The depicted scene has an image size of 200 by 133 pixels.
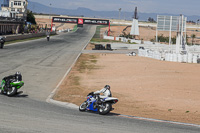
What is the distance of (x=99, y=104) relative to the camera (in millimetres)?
14648

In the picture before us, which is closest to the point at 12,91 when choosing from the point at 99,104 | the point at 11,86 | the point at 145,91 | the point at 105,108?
the point at 11,86

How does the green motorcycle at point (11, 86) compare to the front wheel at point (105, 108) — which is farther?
the green motorcycle at point (11, 86)

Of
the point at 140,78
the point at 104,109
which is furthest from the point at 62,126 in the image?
the point at 140,78

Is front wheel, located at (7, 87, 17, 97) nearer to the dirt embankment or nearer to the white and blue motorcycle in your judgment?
the dirt embankment

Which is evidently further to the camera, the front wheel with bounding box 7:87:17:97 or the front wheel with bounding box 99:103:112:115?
the front wheel with bounding box 7:87:17:97

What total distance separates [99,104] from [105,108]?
39cm

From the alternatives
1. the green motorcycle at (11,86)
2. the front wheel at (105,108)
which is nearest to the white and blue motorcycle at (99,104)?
the front wheel at (105,108)

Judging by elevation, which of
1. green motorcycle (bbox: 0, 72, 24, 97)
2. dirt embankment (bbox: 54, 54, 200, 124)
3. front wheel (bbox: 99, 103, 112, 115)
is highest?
green motorcycle (bbox: 0, 72, 24, 97)

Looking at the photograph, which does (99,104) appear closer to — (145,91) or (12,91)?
(12,91)

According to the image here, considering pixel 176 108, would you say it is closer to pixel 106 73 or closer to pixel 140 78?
pixel 140 78

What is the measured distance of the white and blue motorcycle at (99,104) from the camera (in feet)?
46.9

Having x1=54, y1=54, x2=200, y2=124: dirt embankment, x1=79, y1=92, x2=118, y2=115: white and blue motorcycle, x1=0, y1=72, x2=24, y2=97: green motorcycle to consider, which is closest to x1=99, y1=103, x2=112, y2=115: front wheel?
x1=79, y1=92, x2=118, y2=115: white and blue motorcycle

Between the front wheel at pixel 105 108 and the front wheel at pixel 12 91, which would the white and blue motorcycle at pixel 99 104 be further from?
the front wheel at pixel 12 91

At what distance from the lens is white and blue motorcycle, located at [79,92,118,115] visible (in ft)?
46.9
